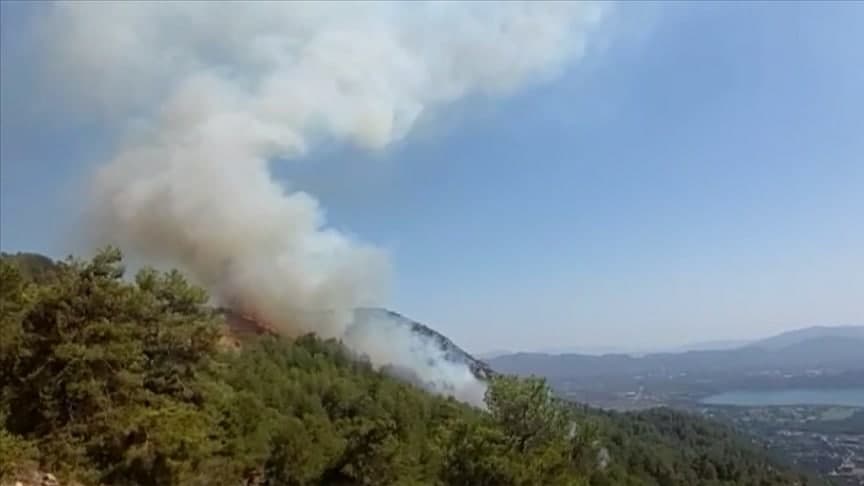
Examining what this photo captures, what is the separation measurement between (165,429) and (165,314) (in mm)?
10617

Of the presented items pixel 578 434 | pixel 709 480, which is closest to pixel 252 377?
pixel 578 434

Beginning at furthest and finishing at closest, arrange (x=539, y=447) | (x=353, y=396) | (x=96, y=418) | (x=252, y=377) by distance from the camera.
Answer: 1. (x=353, y=396)
2. (x=252, y=377)
3. (x=539, y=447)
4. (x=96, y=418)

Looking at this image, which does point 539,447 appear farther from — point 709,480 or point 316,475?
point 709,480

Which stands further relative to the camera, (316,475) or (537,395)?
(316,475)

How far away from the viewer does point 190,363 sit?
145 feet

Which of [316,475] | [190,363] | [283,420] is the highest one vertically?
[190,363]

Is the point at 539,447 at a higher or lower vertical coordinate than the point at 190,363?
lower

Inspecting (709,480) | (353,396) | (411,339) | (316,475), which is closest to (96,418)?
(316,475)

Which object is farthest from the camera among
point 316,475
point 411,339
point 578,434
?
point 411,339

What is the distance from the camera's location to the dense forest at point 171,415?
107 ft

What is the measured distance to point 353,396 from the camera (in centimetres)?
9806

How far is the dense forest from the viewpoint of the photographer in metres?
32.5

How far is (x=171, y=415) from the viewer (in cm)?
3488

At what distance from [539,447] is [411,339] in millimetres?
143015
